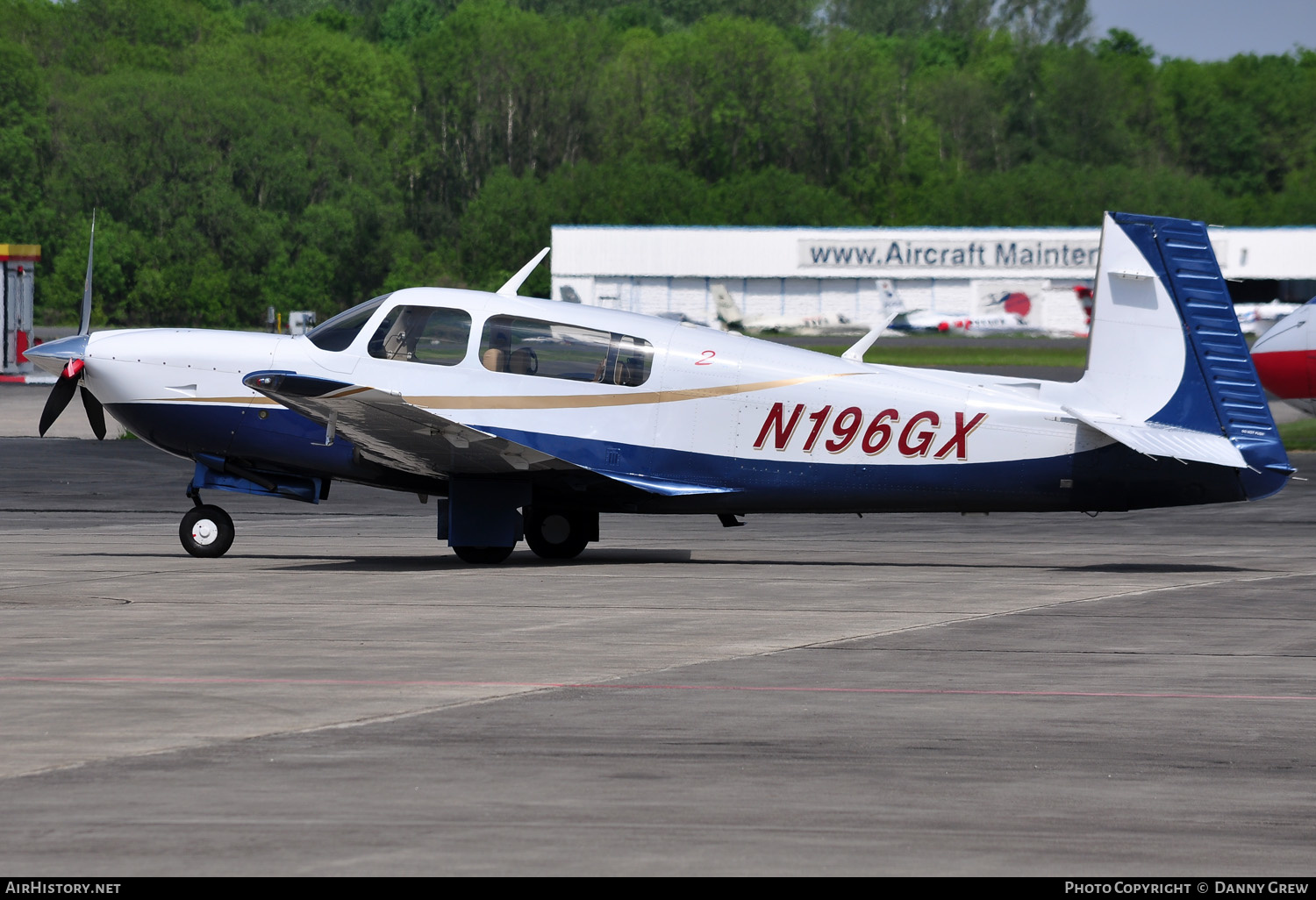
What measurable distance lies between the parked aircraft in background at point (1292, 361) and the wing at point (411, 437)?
16.0m

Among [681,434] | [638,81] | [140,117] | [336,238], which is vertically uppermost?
→ [638,81]

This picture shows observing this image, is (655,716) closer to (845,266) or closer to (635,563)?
(635,563)

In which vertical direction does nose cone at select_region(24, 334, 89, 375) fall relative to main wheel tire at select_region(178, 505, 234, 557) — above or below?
above

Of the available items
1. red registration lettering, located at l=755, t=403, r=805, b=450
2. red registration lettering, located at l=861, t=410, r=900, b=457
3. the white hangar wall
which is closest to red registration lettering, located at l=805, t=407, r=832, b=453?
red registration lettering, located at l=755, t=403, r=805, b=450

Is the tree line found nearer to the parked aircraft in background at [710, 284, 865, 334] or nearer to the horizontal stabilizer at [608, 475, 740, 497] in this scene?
the parked aircraft in background at [710, 284, 865, 334]

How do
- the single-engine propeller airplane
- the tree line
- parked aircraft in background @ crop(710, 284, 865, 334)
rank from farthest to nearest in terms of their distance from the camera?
the tree line < parked aircraft in background @ crop(710, 284, 865, 334) < the single-engine propeller airplane

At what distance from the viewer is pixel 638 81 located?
373 feet

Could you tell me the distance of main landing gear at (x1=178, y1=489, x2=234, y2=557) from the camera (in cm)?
1559

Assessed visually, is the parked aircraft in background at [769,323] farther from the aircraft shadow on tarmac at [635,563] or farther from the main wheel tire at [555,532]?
the main wheel tire at [555,532]

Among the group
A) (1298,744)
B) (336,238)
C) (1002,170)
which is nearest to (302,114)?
(336,238)

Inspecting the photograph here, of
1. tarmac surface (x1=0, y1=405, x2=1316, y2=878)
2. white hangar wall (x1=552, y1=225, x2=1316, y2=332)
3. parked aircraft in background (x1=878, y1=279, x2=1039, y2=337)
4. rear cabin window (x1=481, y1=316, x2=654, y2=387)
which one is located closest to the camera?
tarmac surface (x1=0, y1=405, x2=1316, y2=878)

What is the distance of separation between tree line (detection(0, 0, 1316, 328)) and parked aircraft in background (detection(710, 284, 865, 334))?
15375 mm

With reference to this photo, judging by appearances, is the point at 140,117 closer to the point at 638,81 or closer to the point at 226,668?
the point at 638,81

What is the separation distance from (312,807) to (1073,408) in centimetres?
958
